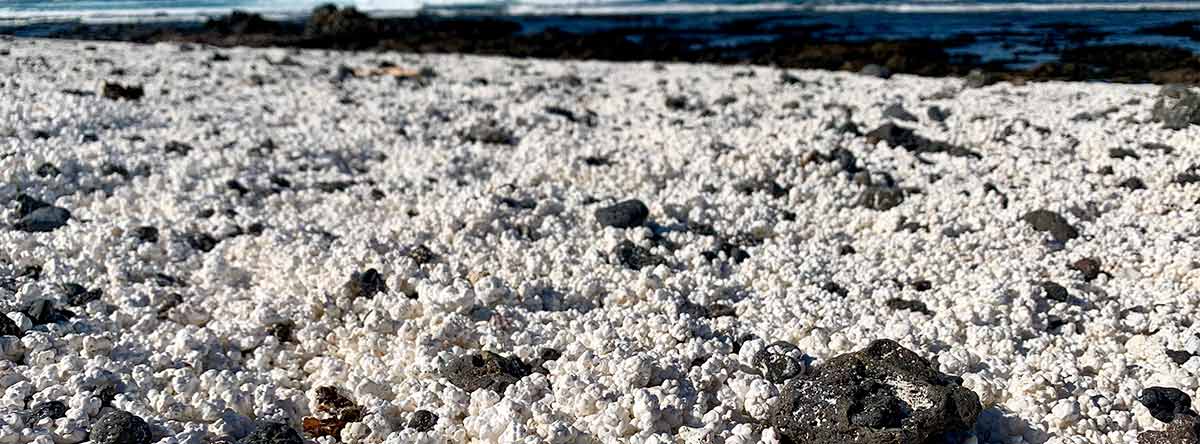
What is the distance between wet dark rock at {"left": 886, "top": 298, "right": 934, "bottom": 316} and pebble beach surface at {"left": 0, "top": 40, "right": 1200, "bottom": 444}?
0.07 ft

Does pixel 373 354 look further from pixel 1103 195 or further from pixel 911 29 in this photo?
pixel 911 29

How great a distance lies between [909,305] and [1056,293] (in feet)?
2.85

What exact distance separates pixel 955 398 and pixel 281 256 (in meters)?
4.26

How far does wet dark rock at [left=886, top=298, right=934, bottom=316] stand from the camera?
5836 mm

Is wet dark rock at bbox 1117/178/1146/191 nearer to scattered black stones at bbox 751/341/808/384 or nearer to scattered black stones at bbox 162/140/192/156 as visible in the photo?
scattered black stones at bbox 751/341/808/384

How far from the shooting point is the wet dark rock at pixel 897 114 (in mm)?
10867

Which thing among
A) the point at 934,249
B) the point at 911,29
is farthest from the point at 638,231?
the point at 911,29

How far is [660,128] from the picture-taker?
419 inches

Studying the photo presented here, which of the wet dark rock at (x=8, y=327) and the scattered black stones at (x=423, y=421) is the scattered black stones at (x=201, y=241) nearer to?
the wet dark rock at (x=8, y=327)

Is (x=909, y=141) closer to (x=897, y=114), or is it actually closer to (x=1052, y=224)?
(x=897, y=114)

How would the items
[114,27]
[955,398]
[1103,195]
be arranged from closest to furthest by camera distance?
[955,398]
[1103,195]
[114,27]

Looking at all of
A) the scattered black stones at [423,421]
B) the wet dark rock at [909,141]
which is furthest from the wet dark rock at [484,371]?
the wet dark rock at [909,141]

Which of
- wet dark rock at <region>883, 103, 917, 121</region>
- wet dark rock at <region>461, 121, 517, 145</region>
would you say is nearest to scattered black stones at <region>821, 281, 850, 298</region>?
wet dark rock at <region>461, 121, 517, 145</region>

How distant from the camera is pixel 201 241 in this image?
6898mm
